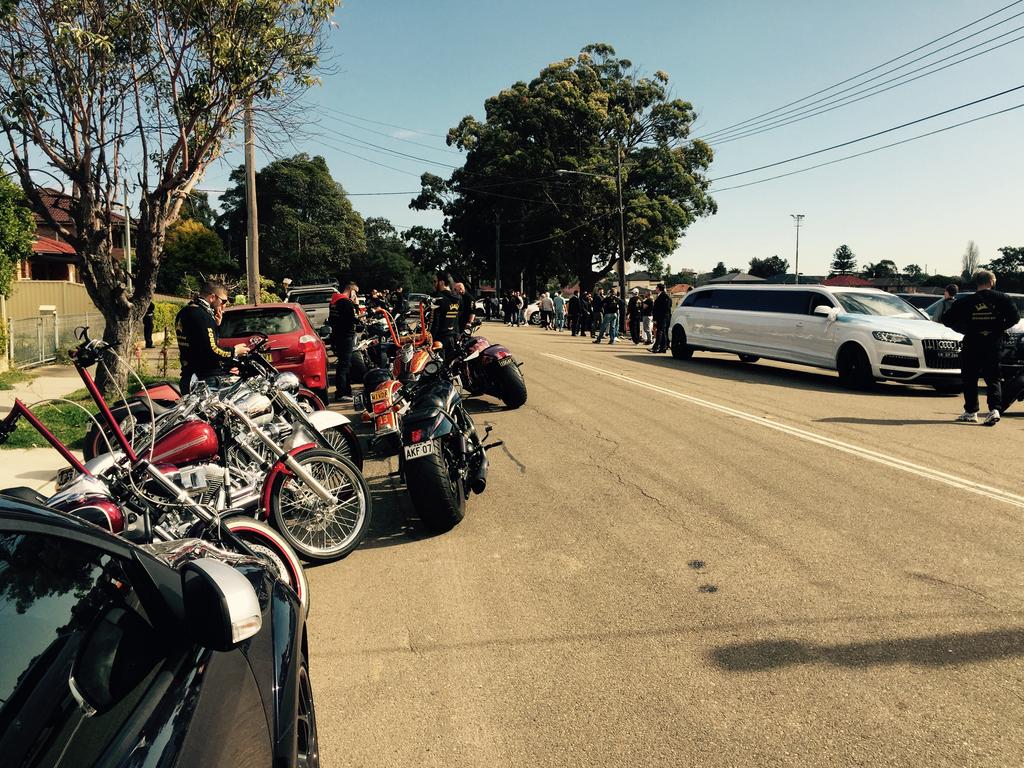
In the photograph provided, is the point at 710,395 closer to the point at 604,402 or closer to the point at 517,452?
the point at 604,402

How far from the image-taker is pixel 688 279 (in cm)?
11181

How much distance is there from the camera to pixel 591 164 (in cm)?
4456

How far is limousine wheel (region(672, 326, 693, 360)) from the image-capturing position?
61.9ft

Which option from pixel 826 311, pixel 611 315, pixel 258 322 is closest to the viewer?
pixel 258 322

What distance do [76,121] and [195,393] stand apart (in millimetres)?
7688

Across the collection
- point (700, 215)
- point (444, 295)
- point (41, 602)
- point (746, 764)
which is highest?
point (700, 215)

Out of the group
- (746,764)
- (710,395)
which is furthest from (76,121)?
(746,764)

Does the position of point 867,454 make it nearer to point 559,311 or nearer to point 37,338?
point 37,338

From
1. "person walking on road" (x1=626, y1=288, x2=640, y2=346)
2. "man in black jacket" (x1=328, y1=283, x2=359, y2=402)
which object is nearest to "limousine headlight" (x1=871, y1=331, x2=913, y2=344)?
"man in black jacket" (x1=328, y1=283, x2=359, y2=402)

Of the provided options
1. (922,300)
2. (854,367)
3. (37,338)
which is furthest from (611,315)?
(37,338)

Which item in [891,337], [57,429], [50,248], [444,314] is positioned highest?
[50,248]

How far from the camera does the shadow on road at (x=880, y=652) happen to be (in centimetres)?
365

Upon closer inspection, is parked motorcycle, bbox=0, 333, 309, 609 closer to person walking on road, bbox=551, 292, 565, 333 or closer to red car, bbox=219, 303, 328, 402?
red car, bbox=219, 303, 328, 402

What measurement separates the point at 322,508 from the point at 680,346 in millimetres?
14689
